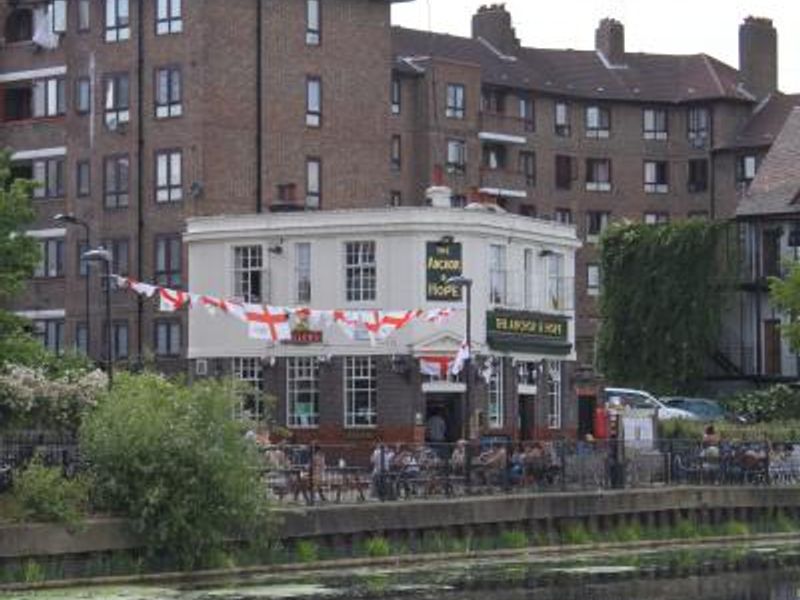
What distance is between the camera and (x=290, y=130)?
279 feet

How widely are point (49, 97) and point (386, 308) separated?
25961 mm

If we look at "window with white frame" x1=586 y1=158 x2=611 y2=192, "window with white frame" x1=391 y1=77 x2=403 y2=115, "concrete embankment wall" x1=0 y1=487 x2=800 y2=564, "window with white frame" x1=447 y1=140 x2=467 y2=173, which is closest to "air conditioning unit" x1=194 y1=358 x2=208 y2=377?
"concrete embankment wall" x1=0 y1=487 x2=800 y2=564

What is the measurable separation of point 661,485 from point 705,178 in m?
58.9

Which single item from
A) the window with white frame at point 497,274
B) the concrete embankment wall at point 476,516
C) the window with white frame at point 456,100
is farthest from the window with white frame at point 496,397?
the window with white frame at point 456,100

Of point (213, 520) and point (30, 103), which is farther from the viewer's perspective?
point (30, 103)

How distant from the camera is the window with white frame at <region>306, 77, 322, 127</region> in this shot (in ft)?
282

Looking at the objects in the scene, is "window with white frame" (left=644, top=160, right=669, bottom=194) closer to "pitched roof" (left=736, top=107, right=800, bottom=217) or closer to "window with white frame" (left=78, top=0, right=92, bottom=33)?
"pitched roof" (left=736, top=107, right=800, bottom=217)

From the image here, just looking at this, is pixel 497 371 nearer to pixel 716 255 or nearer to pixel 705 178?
pixel 716 255

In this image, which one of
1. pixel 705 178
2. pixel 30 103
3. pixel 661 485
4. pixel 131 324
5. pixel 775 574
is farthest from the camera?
pixel 705 178

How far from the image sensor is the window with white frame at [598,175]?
11794 cm

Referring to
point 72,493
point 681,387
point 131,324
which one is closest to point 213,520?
point 72,493

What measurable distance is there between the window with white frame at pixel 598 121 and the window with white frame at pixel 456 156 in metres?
12.7

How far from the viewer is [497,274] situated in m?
69.2

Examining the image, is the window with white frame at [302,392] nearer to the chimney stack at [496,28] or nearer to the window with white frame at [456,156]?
the window with white frame at [456,156]
